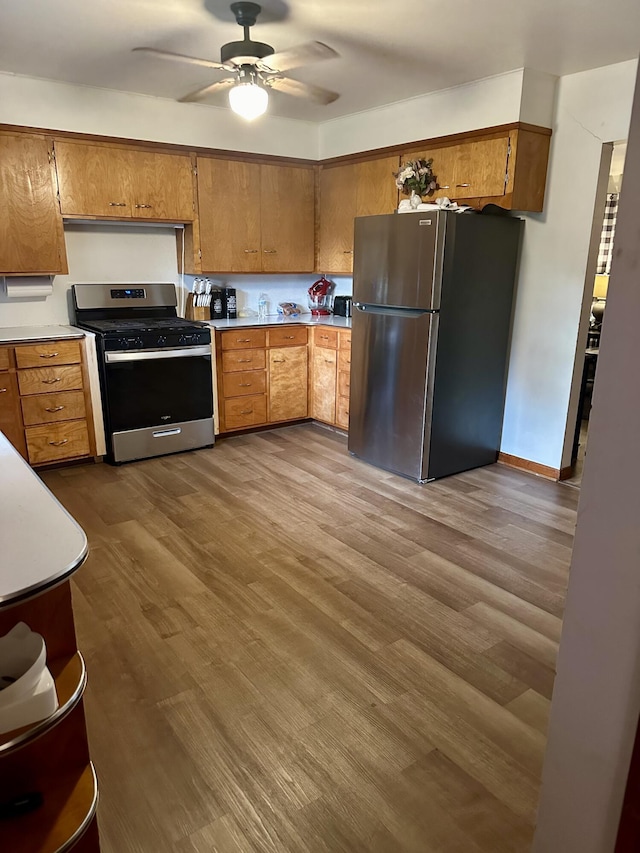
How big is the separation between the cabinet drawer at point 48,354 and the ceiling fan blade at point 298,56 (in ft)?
6.82

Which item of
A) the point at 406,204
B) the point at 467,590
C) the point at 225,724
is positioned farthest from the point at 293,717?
the point at 406,204

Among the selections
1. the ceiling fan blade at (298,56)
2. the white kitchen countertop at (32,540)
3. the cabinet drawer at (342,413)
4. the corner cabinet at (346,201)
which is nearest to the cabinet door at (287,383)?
the cabinet drawer at (342,413)

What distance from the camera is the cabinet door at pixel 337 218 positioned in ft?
15.4

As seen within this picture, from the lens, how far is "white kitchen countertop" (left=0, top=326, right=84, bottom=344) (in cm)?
357

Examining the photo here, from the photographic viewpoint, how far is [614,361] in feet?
2.35

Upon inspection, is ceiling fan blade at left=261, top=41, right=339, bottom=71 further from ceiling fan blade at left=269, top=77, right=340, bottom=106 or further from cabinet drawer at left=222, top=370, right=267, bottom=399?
cabinet drawer at left=222, top=370, right=267, bottom=399

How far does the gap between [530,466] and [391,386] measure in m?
1.12

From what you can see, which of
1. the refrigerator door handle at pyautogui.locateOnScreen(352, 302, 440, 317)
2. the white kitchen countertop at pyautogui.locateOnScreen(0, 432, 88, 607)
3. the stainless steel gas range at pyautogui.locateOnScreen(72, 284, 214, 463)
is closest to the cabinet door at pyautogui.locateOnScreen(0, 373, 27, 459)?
the stainless steel gas range at pyautogui.locateOnScreen(72, 284, 214, 463)

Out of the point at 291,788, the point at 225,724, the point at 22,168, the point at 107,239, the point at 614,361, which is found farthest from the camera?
the point at 107,239

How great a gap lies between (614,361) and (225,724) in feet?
5.37

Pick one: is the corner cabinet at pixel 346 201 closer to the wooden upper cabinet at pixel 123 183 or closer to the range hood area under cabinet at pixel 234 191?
the range hood area under cabinet at pixel 234 191

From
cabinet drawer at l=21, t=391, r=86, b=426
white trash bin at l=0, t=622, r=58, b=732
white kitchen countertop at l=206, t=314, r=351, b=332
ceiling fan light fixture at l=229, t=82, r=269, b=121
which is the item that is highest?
ceiling fan light fixture at l=229, t=82, r=269, b=121

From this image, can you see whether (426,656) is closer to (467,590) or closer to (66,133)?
(467,590)

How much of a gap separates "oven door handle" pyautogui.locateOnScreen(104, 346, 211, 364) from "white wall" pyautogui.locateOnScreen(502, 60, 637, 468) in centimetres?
220
